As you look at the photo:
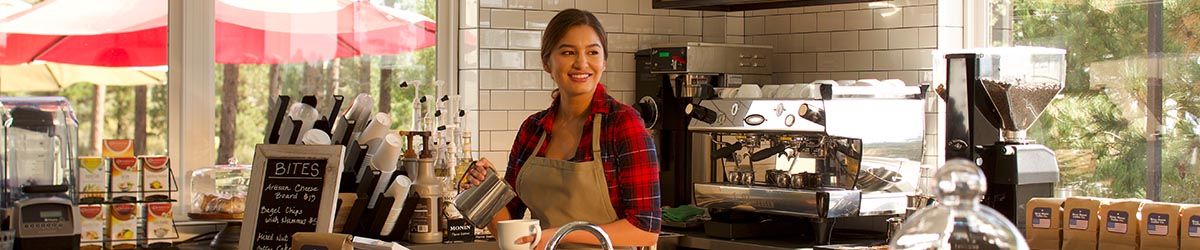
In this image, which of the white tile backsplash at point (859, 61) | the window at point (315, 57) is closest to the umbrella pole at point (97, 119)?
the window at point (315, 57)

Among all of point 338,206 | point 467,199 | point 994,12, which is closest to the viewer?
point 467,199

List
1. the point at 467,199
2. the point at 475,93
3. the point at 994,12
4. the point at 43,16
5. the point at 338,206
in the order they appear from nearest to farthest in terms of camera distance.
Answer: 1. the point at 467,199
2. the point at 338,206
3. the point at 43,16
4. the point at 994,12
5. the point at 475,93

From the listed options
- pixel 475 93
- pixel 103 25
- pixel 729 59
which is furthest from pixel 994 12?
pixel 103 25

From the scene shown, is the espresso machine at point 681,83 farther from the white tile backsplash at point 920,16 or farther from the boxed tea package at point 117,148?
the boxed tea package at point 117,148

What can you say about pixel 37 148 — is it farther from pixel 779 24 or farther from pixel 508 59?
pixel 779 24

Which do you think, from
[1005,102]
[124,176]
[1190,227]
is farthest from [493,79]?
[1190,227]

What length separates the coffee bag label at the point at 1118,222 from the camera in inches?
120

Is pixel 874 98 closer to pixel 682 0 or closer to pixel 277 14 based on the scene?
pixel 682 0

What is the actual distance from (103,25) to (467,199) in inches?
89.2

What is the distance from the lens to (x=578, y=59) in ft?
9.50

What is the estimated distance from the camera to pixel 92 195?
4074 millimetres

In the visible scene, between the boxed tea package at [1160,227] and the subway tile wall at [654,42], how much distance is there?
1892 millimetres

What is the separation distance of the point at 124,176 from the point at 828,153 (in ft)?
7.27

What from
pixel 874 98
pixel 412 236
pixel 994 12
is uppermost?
pixel 994 12
